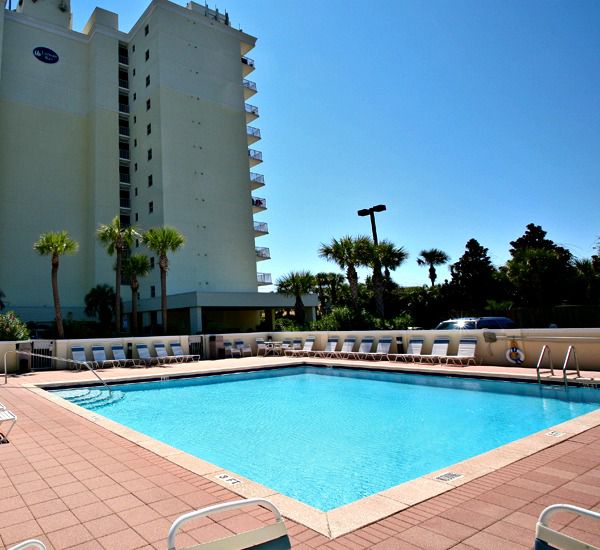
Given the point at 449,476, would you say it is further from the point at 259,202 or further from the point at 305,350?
the point at 259,202

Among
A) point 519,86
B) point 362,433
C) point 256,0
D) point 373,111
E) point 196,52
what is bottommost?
point 362,433

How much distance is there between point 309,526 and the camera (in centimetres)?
322

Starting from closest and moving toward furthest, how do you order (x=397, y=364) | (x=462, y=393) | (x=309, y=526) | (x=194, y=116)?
1. (x=309, y=526)
2. (x=462, y=393)
3. (x=397, y=364)
4. (x=194, y=116)

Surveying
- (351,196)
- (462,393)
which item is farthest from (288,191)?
(462,393)

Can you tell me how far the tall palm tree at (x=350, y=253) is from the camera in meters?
23.8

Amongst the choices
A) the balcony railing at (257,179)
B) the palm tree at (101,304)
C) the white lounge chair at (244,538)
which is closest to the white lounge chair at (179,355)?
the palm tree at (101,304)

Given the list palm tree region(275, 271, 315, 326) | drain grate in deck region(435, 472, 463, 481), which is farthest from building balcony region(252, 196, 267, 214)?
drain grate in deck region(435, 472, 463, 481)

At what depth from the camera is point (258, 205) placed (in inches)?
1571

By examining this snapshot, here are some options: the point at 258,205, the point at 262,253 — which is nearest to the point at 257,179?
the point at 258,205

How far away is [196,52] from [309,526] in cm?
4138

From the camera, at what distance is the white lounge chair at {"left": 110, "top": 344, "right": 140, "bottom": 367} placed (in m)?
16.6

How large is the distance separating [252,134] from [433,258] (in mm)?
20190

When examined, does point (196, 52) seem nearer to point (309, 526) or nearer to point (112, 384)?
point (112, 384)

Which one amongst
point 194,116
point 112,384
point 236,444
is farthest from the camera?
point 194,116
